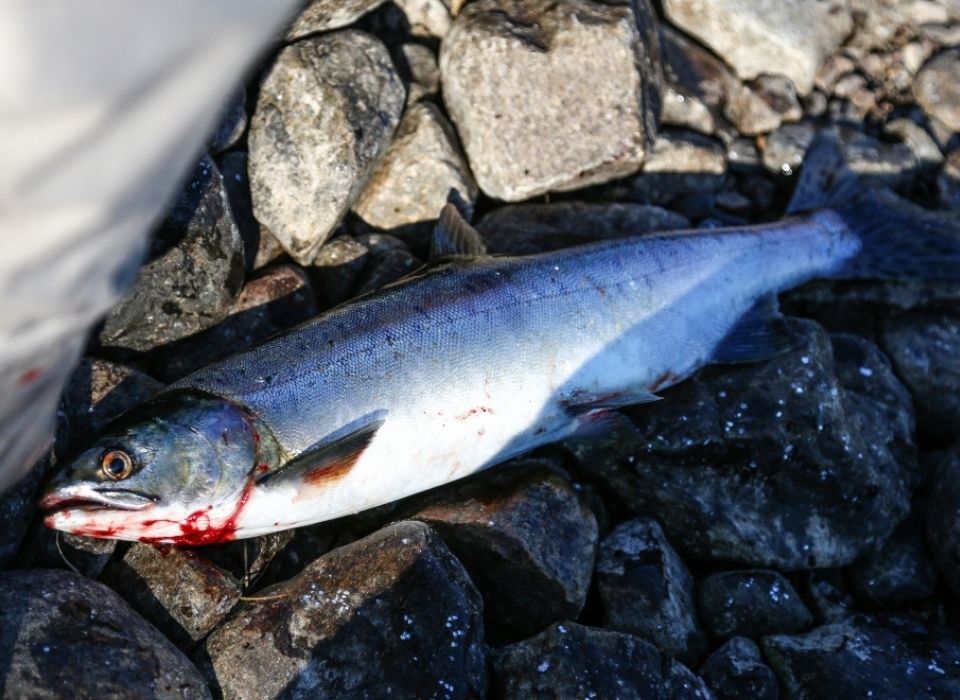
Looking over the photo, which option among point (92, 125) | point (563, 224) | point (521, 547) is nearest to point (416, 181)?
point (563, 224)

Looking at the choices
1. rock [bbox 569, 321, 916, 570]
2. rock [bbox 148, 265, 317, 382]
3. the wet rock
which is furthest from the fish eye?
the wet rock

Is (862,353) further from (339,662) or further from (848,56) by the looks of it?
(339,662)

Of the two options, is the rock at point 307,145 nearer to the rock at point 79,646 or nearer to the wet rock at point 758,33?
the rock at point 79,646

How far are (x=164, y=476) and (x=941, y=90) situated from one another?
543 cm

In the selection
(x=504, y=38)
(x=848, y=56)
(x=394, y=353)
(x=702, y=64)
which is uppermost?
(x=504, y=38)

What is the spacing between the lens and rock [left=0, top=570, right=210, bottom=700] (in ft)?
9.78

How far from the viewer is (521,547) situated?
→ 3.76m

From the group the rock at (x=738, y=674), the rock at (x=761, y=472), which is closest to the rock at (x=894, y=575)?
the rock at (x=761, y=472)

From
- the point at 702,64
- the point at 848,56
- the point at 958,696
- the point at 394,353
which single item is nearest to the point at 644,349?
the point at 394,353

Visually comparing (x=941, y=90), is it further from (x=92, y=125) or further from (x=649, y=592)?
(x=92, y=125)

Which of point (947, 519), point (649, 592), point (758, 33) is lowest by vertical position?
point (947, 519)

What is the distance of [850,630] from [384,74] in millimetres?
3445

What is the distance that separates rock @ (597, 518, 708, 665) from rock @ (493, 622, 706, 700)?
1.13 ft

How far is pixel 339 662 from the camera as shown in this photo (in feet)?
11.0
